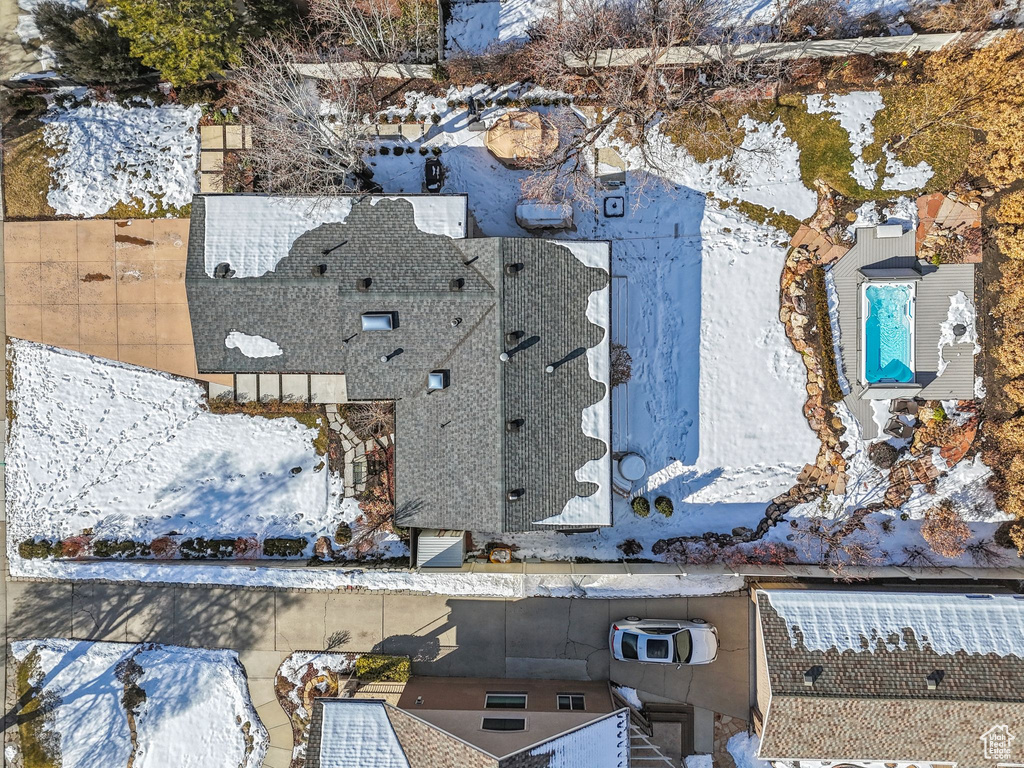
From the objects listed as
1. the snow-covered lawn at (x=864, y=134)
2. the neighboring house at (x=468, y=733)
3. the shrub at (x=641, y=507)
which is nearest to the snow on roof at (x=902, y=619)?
the shrub at (x=641, y=507)

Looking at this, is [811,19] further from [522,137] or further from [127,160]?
[127,160]

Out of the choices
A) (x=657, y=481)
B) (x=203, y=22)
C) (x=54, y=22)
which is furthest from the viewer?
(x=657, y=481)

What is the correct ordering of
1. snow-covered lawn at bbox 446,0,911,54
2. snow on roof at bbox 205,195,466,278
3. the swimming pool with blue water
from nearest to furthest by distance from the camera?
snow on roof at bbox 205,195,466,278, the swimming pool with blue water, snow-covered lawn at bbox 446,0,911,54

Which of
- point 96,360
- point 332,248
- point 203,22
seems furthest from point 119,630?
point 203,22

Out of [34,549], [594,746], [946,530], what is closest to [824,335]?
[946,530]

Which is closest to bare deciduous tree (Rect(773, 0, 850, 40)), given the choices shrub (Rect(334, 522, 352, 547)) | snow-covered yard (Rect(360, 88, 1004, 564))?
snow-covered yard (Rect(360, 88, 1004, 564))

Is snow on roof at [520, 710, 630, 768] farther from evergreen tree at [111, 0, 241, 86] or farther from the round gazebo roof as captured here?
evergreen tree at [111, 0, 241, 86]

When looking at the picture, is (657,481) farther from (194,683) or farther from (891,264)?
(194,683)
